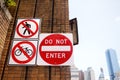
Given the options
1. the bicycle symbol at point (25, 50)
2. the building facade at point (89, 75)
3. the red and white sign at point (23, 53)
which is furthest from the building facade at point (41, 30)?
the building facade at point (89, 75)

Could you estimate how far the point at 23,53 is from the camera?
3.26 meters

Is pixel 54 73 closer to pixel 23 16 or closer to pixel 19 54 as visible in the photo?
pixel 19 54

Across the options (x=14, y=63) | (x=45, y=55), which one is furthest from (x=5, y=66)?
(x=45, y=55)

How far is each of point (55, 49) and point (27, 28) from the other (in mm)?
922

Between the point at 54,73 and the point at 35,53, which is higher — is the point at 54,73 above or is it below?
below

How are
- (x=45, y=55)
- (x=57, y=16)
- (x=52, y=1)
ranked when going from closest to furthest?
(x=45, y=55), (x=57, y=16), (x=52, y=1)

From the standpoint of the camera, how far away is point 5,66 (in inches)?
124

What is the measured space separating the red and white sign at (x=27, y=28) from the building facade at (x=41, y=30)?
127 mm

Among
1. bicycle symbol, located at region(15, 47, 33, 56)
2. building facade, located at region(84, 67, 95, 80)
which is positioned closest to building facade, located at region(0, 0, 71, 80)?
bicycle symbol, located at region(15, 47, 33, 56)

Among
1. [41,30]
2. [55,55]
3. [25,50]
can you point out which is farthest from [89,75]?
[25,50]

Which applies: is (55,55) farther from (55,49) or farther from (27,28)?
(27,28)

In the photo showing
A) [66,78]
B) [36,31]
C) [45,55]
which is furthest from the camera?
[36,31]

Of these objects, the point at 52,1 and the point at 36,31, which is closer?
the point at 36,31

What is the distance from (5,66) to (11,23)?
1162 millimetres
